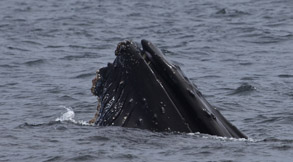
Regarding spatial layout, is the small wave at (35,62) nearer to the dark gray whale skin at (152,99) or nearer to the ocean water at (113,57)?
the ocean water at (113,57)

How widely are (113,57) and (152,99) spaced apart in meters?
13.7

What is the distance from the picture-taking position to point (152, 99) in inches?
380

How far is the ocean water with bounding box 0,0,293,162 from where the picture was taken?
9617 mm

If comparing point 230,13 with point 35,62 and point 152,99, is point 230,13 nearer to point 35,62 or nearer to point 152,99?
point 35,62

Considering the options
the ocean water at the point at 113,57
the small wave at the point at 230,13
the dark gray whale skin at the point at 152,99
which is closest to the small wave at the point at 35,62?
the ocean water at the point at 113,57

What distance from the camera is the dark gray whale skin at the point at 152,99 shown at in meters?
9.54

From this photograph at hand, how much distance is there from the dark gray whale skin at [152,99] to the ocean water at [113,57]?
0.45 ft

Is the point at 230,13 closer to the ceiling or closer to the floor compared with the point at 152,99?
closer to the floor

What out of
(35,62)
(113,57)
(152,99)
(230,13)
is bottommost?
(230,13)

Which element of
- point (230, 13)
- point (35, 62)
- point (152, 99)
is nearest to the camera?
point (152, 99)

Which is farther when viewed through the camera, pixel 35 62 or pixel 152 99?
pixel 35 62

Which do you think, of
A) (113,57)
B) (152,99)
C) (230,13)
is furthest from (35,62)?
(230,13)

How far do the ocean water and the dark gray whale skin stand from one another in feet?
0.45

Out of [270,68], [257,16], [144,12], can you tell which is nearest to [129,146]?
[270,68]
